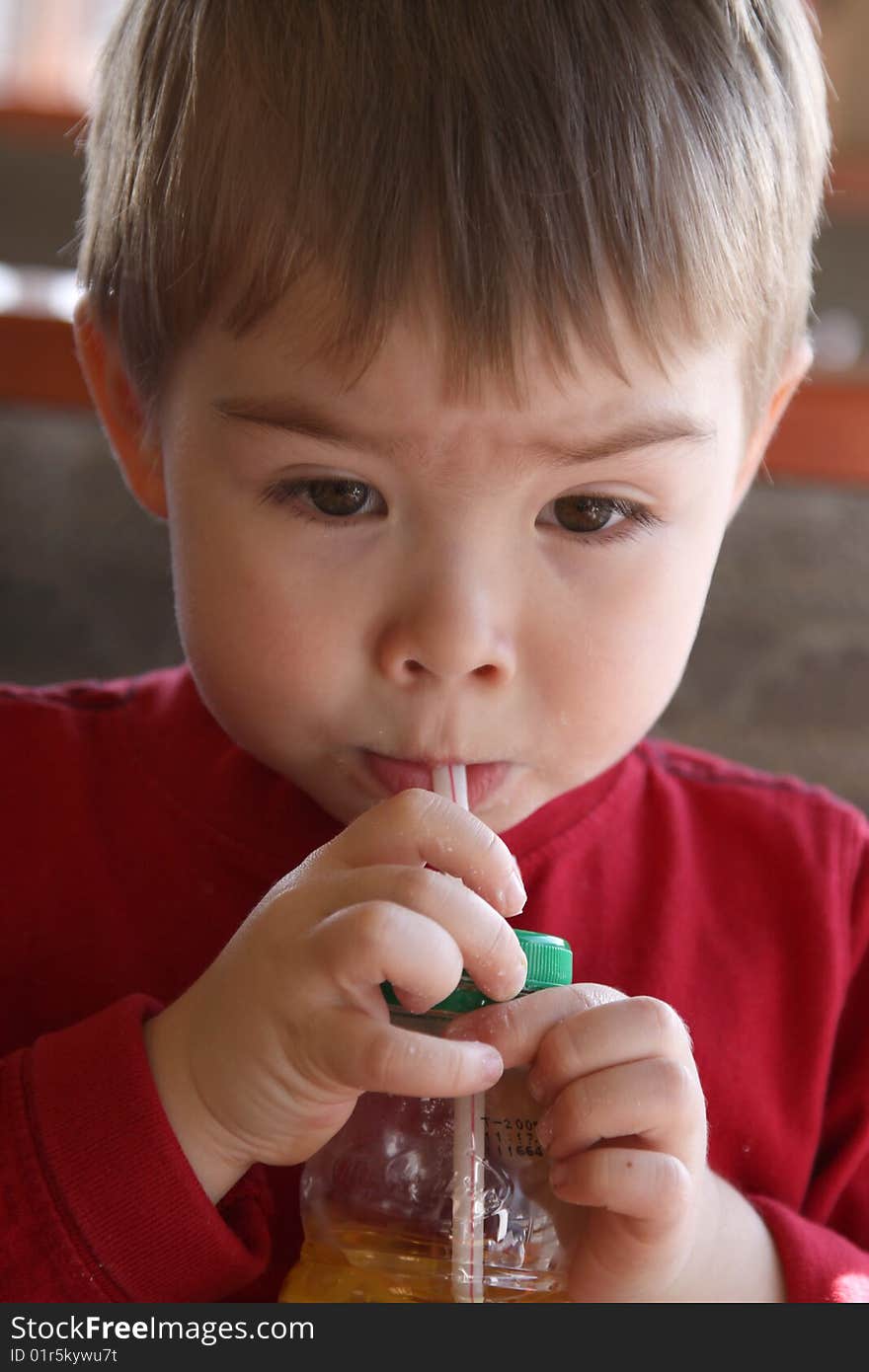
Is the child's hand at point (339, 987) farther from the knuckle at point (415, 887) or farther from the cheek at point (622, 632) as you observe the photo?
the cheek at point (622, 632)

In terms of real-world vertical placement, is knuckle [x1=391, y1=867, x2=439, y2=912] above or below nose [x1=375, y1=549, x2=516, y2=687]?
below

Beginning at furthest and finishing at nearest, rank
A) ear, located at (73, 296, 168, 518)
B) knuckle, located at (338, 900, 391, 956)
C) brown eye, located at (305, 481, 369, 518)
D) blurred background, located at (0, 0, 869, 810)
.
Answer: blurred background, located at (0, 0, 869, 810), ear, located at (73, 296, 168, 518), brown eye, located at (305, 481, 369, 518), knuckle, located at (338, 900, 391, 956)

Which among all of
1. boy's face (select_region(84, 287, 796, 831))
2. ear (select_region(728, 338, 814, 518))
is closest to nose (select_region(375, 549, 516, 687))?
boy's face (select_region(84, 287, 796, 831))

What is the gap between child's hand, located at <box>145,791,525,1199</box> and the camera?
65 cm

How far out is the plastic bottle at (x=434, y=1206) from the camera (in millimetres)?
738

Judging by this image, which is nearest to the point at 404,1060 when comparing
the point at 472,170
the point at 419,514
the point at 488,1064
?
the point at 488,1064

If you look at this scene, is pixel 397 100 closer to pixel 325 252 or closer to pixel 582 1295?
pixel 325 252

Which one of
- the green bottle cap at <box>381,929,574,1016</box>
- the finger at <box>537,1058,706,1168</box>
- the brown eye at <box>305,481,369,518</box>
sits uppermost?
the brown eye at <box>305,481,369,518</box>

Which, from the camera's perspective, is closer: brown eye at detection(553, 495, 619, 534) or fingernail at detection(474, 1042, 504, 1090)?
fingernail at detection(474, 1042, 504, 1090)

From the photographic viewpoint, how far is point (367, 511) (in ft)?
2.48

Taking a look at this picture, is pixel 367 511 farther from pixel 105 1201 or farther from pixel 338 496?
pixel 105 1201

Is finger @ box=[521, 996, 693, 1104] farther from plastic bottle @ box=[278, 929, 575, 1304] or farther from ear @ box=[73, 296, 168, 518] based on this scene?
ear @ box=[73, 296, 168, 518]

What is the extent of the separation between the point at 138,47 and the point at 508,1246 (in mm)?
666

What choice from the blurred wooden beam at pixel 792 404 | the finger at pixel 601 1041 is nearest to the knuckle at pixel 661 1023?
the finger at pixel 601 1041
